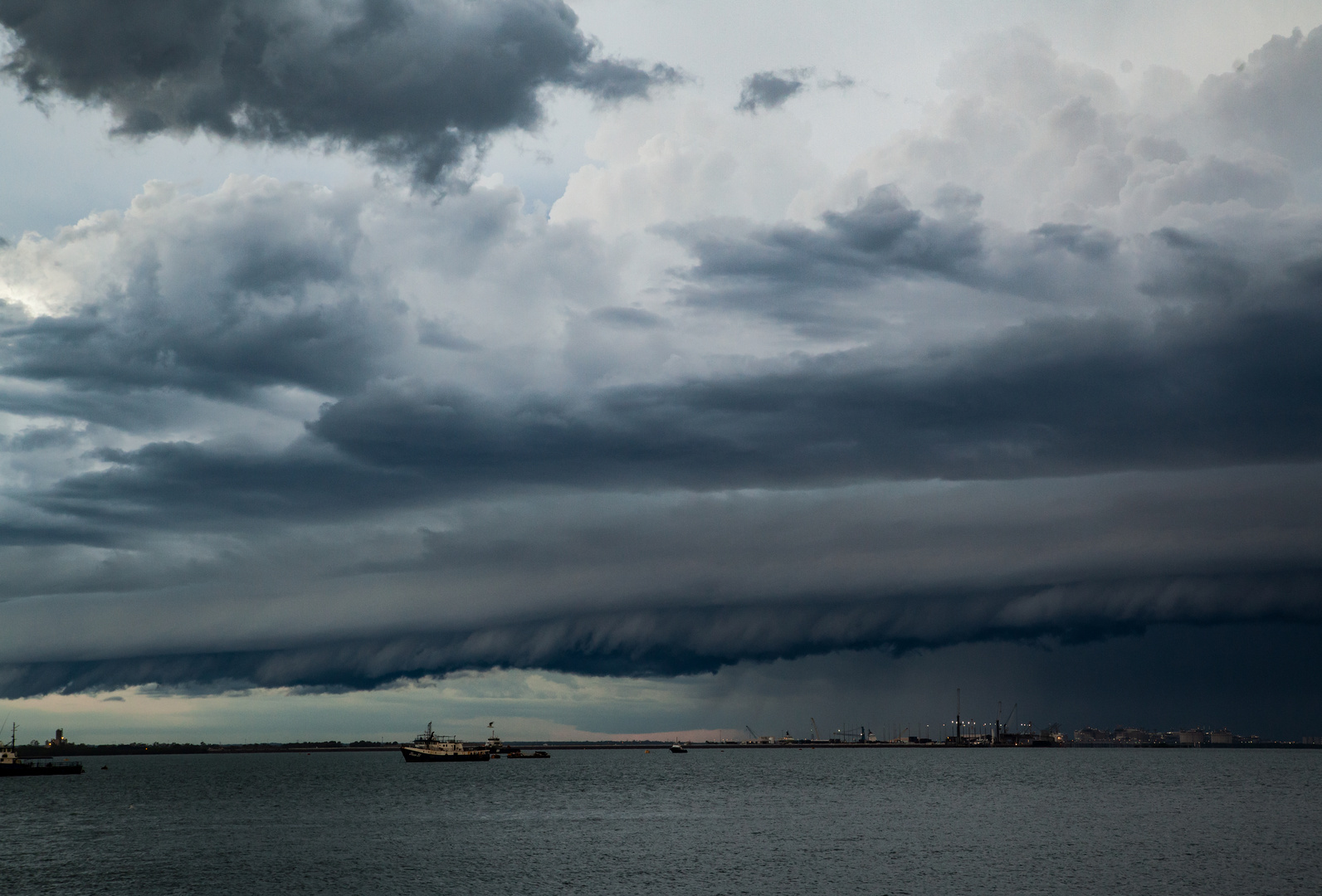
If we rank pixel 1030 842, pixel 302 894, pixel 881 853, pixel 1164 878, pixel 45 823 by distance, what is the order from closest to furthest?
pixel 302 894, pixel 1164 878, pixel 881 853, pixel 1030 842, pixel 45 823

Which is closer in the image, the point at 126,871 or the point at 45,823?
the point at 126,871

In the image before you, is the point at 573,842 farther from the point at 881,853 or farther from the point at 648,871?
the point at 881,853

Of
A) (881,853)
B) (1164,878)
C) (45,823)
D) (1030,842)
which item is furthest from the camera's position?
(45,823)

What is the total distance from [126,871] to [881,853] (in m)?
82.6

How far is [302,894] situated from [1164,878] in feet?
273

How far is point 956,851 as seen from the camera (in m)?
130

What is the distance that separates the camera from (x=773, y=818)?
177 meters

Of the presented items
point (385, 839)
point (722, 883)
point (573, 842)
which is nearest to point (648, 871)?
point (722, 883)

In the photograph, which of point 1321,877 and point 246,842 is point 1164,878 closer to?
point 1321,877

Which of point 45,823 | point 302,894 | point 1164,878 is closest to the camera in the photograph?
point 302,894

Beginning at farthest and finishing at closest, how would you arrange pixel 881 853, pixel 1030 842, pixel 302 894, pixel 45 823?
pixel 45 823
pixel 1030 842
pixel 881 853
pixel 302 894

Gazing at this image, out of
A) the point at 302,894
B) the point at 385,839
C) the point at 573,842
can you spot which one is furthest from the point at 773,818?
the point at 302,894

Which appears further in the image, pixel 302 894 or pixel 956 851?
pixel 956 851

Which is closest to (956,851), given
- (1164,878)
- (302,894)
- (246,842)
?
(1164,878)
